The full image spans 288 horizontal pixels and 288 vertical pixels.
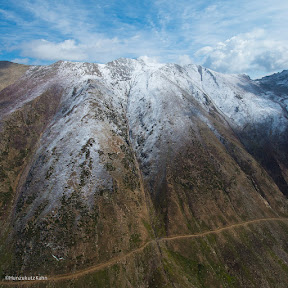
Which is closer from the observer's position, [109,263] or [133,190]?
[109,263]

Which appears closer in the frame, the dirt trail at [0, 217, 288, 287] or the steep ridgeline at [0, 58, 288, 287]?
the dirt trail at [0, 217, 288, 287]

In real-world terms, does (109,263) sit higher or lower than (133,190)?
lower

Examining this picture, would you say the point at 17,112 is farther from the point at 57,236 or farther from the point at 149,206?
the point at 149,206

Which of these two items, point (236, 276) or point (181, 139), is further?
point (181, 139)

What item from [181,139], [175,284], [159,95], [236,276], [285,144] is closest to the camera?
[175,284]

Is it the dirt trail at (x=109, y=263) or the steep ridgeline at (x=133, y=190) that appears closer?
the dirt trail at (x=109, y=263)

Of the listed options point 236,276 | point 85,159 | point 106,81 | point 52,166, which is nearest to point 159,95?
point 106,81

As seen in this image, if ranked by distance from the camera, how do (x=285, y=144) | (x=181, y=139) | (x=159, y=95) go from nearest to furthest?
1. (x=181, y=139)
2. (x=285, y=144)
3. (x=159, y=95)

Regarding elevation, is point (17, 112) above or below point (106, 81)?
below
